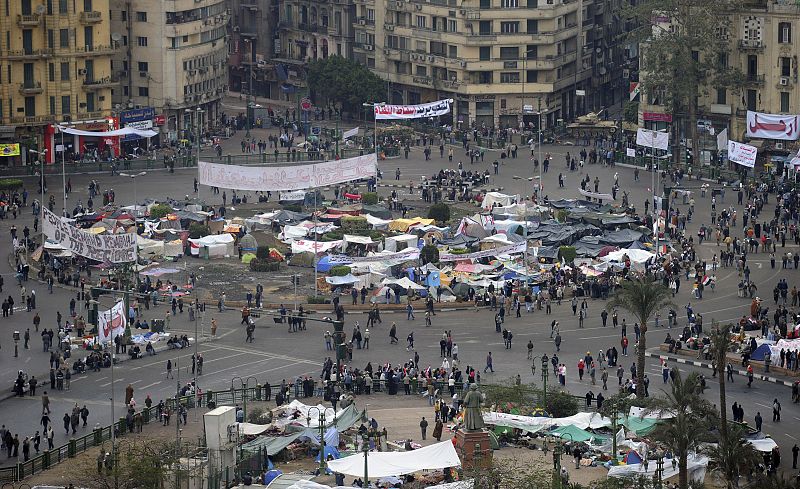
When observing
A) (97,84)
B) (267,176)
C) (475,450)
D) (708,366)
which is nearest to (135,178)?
(97,84)

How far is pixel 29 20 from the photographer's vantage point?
158500 millimetres

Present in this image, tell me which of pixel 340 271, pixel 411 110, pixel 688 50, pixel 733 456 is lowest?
pixel 340 271

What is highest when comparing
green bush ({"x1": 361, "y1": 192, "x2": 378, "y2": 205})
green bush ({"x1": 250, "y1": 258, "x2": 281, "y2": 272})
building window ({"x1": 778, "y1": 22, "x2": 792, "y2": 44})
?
building window ({"x1": 778, "y1": 22, "x2": 792, "y2": 44})

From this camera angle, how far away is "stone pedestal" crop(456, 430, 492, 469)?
284ft

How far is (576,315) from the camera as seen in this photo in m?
119

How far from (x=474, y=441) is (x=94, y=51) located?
8479cm

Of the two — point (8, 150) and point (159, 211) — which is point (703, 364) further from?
point (8, 150)

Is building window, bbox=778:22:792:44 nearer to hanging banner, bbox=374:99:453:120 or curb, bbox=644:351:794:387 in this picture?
hanging banner, bbox=374:99:453:120

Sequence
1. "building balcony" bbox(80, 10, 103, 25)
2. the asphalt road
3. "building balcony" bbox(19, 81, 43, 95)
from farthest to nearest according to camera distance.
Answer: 1. "building balcony" bbox(80, 10, 103, 25)
2. "building balcony" bbox(19, 81, 43, 95)
3. the asphalt road

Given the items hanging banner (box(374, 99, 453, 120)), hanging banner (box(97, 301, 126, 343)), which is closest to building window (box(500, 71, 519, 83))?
hanging banner (box(374, 99, 453, 120))

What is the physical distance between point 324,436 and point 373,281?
32901 mm

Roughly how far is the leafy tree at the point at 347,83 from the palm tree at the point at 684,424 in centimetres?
9414

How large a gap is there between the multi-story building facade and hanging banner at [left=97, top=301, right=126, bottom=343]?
55731 millimetres

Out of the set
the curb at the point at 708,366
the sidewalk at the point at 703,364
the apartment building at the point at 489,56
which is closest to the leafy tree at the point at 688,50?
the apartment building at the point at 489,56
